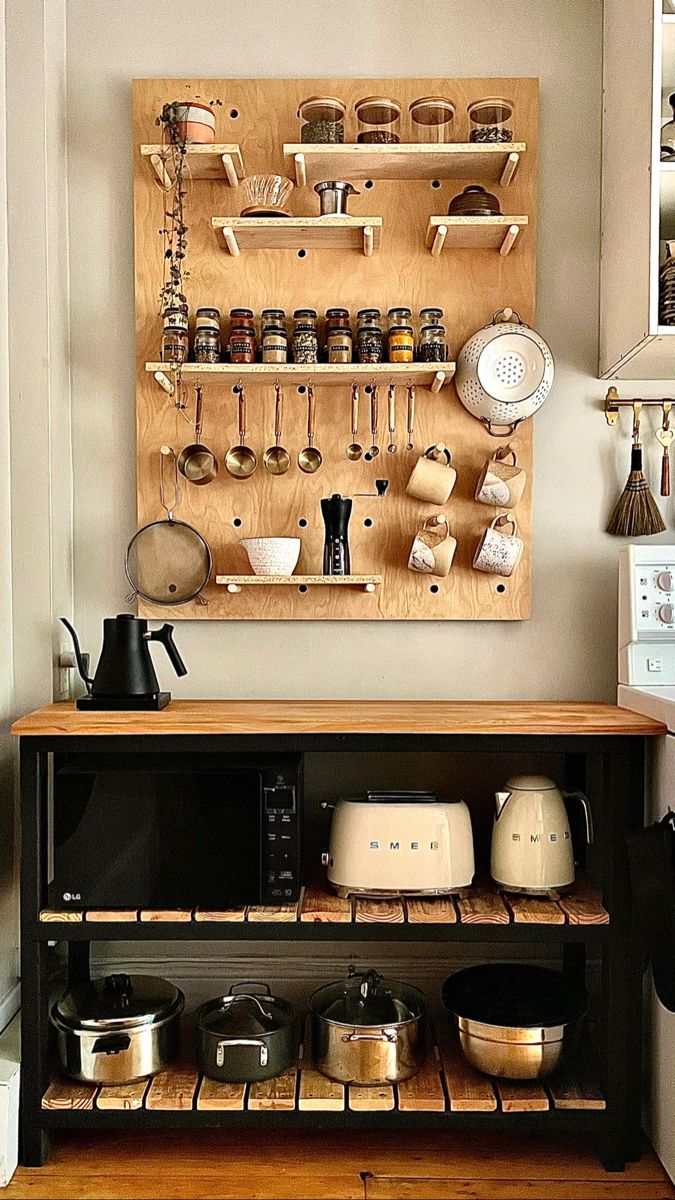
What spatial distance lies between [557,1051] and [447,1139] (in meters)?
0.30

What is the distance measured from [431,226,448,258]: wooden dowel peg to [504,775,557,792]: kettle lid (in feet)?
3.71

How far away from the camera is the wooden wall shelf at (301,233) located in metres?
2.33

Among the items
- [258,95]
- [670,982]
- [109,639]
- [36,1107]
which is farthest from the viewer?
[258,95]

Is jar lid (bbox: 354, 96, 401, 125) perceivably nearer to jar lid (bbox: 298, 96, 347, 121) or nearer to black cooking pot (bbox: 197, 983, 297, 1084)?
jar lid (bbox: 298, 96, 347, 121)

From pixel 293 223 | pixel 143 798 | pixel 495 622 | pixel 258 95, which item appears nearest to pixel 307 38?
pixel 258 95

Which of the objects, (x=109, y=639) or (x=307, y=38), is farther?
(x=307, y=38)

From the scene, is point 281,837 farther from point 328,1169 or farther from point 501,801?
point 328,1169

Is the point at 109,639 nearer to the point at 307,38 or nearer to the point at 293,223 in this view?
the point at 293,223

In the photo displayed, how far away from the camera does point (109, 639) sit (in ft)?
7.37

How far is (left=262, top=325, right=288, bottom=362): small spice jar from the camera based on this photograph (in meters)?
2.41

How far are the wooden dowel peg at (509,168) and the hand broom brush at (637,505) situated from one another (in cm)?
56

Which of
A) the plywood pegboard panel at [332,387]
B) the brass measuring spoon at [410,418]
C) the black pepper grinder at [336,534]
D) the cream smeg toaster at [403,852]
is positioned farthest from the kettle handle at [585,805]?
the brass measuring spoon at [410,418]

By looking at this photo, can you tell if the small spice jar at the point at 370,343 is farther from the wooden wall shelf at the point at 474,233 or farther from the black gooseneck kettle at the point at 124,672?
the black gooseneck kettle at the point at 124,672

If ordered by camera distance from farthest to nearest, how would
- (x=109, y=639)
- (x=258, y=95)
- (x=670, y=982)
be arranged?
(x=258, y=95)
(x=109, y=639)
(x=670, y=982)
